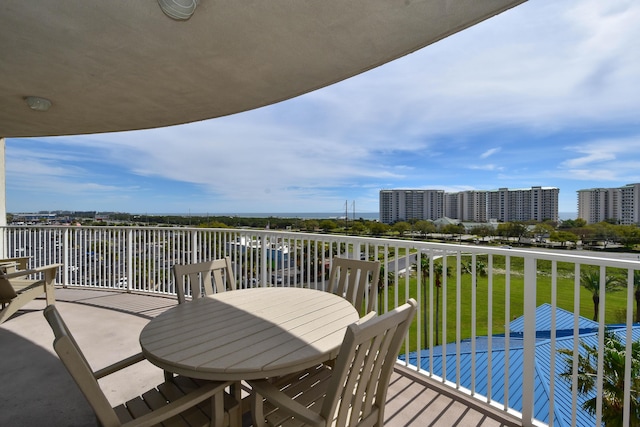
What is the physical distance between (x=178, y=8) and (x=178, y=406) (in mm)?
2474

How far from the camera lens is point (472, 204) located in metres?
22.8

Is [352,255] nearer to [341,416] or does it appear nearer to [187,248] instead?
[341,416]

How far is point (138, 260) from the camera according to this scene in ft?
17.8

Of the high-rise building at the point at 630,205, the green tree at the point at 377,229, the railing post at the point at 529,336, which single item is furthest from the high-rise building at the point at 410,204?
the railing post at the point at 529,336

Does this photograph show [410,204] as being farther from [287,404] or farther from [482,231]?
[287,404]

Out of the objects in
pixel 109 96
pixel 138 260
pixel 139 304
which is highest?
pixel 109 96

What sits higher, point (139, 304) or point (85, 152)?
point (85, 152)

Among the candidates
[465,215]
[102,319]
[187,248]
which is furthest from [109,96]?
[465,215]

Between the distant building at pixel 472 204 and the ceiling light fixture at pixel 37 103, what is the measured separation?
1948 cm

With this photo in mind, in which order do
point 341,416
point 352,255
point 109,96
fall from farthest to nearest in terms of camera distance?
point 109,96, point 352,255, point 341,416

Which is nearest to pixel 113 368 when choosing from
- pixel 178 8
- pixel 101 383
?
pixel 101 383

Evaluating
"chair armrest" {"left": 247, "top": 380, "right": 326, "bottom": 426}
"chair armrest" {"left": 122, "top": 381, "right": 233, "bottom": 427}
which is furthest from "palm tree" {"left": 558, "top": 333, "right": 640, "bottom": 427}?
"chair armrest" {"left": 122, "top": 381, "right": 233, "bottom": 427}

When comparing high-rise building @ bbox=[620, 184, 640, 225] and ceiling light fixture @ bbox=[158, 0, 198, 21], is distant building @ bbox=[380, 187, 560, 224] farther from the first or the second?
ceiling light fixture @ bbox=[158, 0, 198, 21]

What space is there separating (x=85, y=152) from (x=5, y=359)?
16.1 meters
